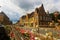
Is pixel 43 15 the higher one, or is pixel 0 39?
pixel 43 15

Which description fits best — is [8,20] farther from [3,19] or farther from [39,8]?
[39,8]

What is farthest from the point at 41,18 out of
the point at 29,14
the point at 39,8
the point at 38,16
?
Answer: the point at 29,14

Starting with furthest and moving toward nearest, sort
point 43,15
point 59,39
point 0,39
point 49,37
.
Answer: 1. point 43,15
2. point 0,39
3. point 59,39
4. point 49,37

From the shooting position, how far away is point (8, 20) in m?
125

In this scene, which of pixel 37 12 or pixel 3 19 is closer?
pixel 37 12

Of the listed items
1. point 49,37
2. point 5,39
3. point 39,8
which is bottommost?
point 5,39

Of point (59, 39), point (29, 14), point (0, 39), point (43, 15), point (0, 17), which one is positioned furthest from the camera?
point (0, 17)

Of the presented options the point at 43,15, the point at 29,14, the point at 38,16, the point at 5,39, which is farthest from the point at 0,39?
the point at 29,14

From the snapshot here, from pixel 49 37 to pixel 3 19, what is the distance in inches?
4378

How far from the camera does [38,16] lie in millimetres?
75188

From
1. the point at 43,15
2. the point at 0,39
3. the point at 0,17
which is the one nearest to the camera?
the point at 0,39

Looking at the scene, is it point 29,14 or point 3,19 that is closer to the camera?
point 29,14

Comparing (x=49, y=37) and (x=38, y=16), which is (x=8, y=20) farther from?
(x=49, y=37)

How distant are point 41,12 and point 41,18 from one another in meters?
6.34
